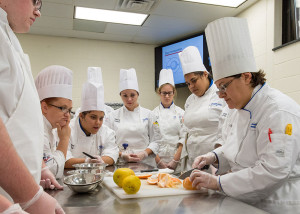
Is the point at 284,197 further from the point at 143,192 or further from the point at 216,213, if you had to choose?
the point at 143,192

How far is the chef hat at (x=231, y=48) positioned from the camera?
1469 millimetres

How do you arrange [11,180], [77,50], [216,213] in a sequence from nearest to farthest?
[11,180] → [216,213] → [77,50]

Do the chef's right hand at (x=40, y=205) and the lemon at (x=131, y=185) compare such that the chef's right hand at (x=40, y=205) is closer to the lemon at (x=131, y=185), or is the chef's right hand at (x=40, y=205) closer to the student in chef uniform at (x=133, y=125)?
the lemon at (x=131, y=185)

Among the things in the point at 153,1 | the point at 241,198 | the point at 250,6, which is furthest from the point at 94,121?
the point at 250,6

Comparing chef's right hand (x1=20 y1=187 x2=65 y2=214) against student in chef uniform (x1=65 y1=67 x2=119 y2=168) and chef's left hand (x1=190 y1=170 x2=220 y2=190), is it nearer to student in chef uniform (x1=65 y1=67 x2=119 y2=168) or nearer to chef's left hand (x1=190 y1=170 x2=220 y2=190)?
chef's left hand (x1=190 y1=170 x2=220 y2=190)

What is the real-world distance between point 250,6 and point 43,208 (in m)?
3.82

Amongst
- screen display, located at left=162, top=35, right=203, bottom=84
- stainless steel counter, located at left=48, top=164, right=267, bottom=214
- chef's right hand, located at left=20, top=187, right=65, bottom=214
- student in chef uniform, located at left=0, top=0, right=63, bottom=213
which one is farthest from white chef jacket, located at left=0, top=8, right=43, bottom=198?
screen display, located at left=162, top=35, right=203, bottom=84

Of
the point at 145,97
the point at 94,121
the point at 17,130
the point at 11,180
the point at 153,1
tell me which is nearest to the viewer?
the point at 11,180

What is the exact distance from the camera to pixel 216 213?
946 mm

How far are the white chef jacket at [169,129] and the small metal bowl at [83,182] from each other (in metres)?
2.17

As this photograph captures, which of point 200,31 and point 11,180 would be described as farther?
point 200,31

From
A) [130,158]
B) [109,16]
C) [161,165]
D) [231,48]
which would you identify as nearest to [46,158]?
[130,158]

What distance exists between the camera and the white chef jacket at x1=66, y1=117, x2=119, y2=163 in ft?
7.25

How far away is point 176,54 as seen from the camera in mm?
5000
